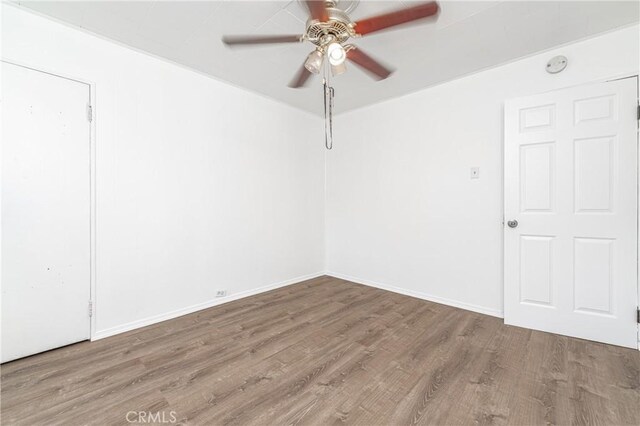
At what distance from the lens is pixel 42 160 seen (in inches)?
79.3

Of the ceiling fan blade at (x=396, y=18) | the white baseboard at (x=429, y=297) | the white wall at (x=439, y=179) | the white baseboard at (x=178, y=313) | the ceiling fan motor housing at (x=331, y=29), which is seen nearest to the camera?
the ceiling fan blade at (x=396, y=18)

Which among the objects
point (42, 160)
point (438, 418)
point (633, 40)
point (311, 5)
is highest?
point (633, 40)

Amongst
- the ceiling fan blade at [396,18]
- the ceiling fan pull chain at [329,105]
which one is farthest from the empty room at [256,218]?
the ceiling fan pull chain at [329,105]

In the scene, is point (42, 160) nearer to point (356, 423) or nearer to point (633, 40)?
point (356, 423)

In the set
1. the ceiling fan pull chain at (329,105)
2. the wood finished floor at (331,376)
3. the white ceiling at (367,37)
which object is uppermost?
the white ceiling at (367,37)

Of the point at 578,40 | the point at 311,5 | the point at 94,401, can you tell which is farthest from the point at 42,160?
the point at 578,40

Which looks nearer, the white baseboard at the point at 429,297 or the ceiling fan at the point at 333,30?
the ceiling fan at the point at 333,30

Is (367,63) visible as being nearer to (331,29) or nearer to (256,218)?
(331,29)

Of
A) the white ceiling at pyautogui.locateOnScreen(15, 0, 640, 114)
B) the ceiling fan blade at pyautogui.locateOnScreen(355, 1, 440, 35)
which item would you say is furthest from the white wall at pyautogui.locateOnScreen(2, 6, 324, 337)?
the ceiling fan blade at pyautogui.locateOnScreen(355, 1, 440, 35)

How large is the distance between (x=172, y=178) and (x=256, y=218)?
1099mm

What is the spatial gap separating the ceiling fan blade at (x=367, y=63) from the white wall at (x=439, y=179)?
1341 mm

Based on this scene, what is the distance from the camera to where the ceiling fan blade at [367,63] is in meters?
1.84

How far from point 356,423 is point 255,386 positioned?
67 centimetres

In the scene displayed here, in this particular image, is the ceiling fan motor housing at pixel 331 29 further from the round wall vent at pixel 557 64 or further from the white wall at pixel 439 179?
the round wall vent at pixel 557 64
